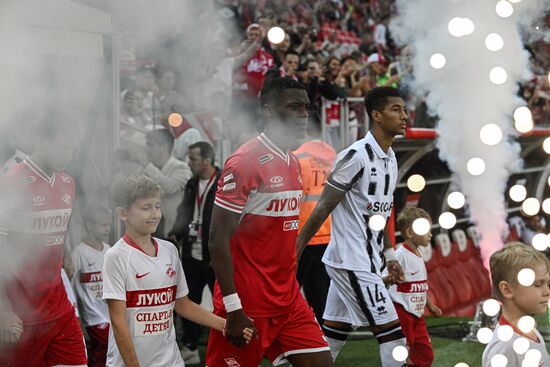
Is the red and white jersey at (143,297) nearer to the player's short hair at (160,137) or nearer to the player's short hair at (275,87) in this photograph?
the player's short hair at (275,87)

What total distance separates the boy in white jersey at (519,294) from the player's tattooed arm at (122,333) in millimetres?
1377

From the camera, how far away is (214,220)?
4066mm

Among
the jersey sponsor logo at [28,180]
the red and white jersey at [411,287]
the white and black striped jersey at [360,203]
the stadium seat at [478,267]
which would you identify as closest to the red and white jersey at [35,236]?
the jersey sponsor logo at [28,180]

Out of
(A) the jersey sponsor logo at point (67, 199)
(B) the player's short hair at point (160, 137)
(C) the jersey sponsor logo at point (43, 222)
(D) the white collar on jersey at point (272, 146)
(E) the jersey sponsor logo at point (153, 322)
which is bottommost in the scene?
(E) the jersey sponsor logo at point (153, 322)

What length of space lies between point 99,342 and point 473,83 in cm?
429

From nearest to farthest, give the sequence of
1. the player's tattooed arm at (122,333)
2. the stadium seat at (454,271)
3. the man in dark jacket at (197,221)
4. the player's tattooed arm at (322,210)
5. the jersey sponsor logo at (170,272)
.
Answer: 1. the player's tattooed arm at (122,333)
2. the jersey sponsor logo at (170,272)
3. the player's tattooed arm at (322,210)
4. the man in dark jacket at (197,221)
5. the stadium seat at (454,271)

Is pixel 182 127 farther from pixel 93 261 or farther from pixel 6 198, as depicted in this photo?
pixel 6 198

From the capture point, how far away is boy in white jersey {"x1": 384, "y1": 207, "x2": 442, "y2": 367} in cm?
596

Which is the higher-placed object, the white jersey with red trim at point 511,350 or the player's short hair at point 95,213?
the player's short hair at point 95,213

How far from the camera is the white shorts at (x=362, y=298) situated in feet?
16.5

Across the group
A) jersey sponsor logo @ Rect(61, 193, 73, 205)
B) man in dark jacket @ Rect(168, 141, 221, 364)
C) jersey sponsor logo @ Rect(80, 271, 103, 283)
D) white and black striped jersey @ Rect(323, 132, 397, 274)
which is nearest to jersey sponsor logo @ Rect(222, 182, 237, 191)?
jersey sponsor logo @ Rect(61, 193, 73, 205)

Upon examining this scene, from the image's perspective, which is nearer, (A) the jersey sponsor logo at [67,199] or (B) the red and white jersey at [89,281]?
(A) the jersey sponsor logo at [67,199]

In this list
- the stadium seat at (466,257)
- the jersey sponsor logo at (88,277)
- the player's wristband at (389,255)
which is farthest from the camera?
the stadium seat at (466,257)

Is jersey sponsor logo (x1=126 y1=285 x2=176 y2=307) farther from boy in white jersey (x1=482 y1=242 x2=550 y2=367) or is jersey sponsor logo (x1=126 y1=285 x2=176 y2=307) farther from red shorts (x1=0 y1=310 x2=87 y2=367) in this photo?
boy in white jersey (x1=482 y1=242 x2=550 y2=367)
